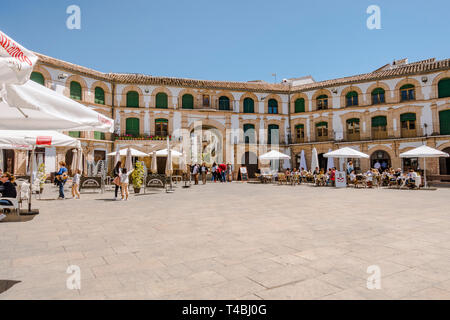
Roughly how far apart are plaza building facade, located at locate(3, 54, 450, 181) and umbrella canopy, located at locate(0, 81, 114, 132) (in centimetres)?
2015

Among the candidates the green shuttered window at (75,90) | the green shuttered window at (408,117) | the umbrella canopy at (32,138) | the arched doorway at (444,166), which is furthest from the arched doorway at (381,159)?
the green shuttered window at (75,90)

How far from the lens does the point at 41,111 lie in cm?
321

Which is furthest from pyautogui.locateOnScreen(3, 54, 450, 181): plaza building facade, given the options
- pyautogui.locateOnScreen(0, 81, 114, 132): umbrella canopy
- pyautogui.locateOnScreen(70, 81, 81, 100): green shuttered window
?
pyautogui.locateOnScreen(0, 81, 114, 132): umbrella canopy

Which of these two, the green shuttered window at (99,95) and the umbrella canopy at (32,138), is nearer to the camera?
the umbrella canopy at (32,138)

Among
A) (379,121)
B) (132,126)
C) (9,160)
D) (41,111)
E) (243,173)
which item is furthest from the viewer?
(132,126)

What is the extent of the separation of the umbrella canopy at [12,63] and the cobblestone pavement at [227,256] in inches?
76.4

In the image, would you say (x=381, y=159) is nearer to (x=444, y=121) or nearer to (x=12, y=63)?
(x=444, y=121)

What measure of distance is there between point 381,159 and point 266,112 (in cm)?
1154

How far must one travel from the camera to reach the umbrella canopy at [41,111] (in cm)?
297

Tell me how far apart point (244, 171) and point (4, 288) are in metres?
21.9

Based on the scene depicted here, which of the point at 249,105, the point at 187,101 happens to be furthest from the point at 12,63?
the point at 249,105

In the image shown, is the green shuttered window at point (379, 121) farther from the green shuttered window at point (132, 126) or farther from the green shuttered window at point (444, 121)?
the green shuttered window at point (132, 126)
